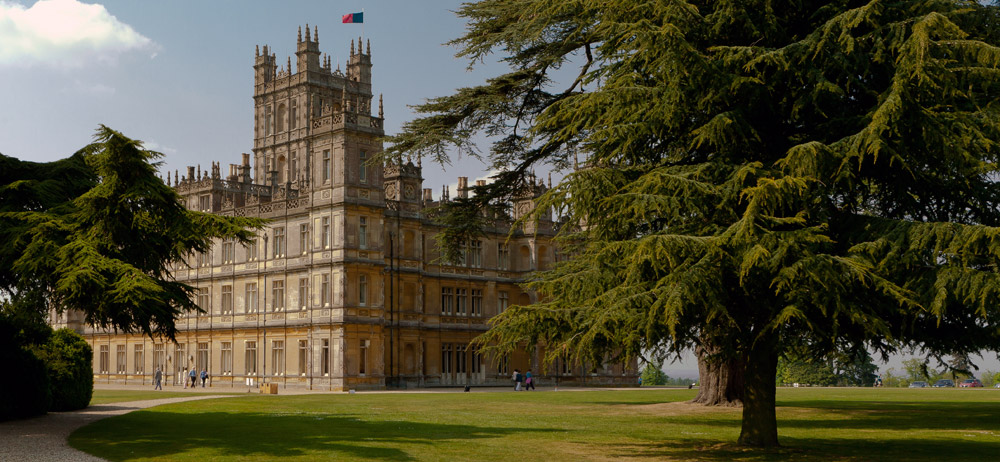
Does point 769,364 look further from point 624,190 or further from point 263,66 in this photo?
point 263,66

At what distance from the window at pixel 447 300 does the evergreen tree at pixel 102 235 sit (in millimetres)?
36664

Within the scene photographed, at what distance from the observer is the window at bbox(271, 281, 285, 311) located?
179ft

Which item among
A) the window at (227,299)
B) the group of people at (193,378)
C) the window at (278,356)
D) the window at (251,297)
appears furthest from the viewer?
the window at (227,299)

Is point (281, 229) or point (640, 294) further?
point (281, 229)

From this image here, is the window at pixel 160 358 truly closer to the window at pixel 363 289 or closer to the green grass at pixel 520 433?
the window at pixel 363 289

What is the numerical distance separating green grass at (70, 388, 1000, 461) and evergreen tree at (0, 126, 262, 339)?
2443mm

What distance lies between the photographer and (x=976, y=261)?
14.8 metres

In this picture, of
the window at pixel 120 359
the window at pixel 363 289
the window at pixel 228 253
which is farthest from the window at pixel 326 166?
the window at pixel 120 359

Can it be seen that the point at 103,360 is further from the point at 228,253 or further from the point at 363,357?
the point at 363,357

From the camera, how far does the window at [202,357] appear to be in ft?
194

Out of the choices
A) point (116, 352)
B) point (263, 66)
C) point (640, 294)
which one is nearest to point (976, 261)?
point (640, 294)

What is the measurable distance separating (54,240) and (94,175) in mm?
3776

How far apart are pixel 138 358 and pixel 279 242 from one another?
14.5 meters

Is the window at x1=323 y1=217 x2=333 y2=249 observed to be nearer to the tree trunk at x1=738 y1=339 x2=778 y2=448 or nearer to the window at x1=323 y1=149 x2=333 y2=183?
the window at x1=323 y1=149 x2=333 y2=183
